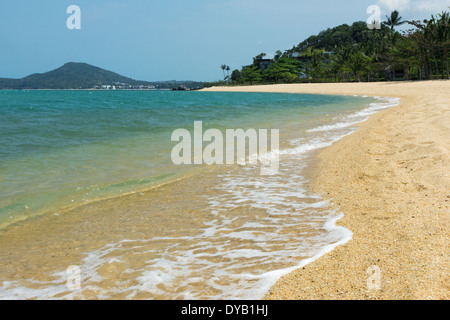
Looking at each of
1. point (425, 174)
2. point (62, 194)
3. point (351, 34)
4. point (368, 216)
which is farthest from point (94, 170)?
point (351, 34)

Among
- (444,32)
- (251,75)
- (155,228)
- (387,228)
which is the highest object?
(251,75)

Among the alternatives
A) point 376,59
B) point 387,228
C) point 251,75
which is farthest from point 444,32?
point 251,75

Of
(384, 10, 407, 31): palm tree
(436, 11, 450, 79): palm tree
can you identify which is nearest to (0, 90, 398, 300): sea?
(436, 11, 450, 79): palm tree

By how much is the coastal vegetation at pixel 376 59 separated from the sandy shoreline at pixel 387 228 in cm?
5243

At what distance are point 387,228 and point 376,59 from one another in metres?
73.5

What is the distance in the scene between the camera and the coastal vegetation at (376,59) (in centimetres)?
5135

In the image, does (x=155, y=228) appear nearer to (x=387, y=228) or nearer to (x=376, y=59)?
(x=387, y=228)

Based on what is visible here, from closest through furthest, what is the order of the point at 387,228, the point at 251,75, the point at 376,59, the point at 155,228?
the point at 387,228 → the point at 155,228 → the point at 376,59 → the point at 251,75

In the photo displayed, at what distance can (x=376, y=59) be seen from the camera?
67625 millimetres

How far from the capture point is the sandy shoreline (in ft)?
8.49

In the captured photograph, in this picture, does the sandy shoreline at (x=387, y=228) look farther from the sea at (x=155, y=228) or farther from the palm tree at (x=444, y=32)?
the palm tree at (x=444, y=32)

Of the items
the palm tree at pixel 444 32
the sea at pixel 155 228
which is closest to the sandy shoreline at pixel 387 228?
the sea at pixel 155 228
